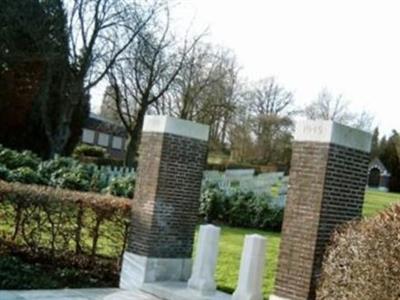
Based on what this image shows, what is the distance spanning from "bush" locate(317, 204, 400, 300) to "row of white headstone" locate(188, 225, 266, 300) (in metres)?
1.41

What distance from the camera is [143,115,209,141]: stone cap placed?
10525 millimetres

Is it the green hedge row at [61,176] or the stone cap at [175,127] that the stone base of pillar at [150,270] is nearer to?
the stone cap at [175,127]

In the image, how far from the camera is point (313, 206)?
7914 mm

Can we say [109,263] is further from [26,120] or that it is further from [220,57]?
[220,57]

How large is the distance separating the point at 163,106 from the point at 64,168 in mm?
17213

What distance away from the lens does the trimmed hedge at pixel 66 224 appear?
11.0 meters

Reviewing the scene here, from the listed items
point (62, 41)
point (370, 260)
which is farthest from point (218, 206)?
point (62, 41)

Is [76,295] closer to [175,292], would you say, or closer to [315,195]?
[175,292]

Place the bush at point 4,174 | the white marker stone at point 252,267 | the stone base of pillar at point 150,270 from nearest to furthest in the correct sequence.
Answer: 1. the white marker stone at point 252,267
2. the stone base of pillar at point 150,270
3. the bush at point 4,174

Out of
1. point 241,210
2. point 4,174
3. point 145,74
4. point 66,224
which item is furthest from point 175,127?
point 145,74

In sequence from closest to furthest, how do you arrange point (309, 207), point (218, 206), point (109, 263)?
point (309, 207)
point (109, 263)
point (218, 206)

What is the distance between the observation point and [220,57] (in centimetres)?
3922

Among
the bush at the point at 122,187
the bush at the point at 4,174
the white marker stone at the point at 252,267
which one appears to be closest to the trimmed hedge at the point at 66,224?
the white marker stone at the point at 252,267

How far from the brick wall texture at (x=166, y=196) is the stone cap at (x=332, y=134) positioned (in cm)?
290
